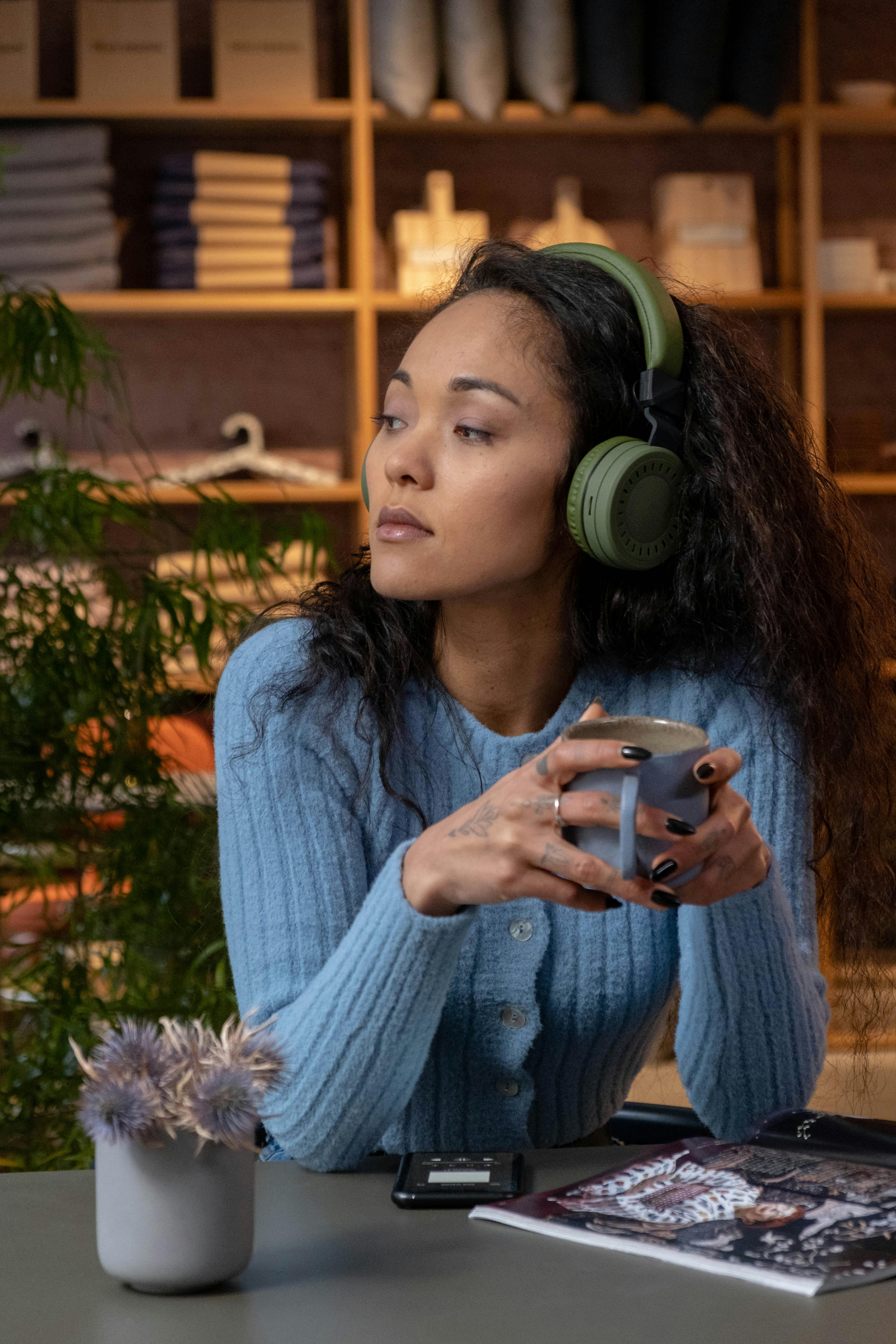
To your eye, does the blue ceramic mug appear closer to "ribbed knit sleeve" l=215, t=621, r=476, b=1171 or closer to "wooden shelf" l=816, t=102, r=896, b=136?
"ribbed knit sleeve" l=215, t=621, r=476, b=1171

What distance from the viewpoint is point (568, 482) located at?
3.99 feet

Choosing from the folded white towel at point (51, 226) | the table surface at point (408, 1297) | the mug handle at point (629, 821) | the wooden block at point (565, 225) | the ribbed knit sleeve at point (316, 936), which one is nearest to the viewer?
the table surface at point (408, 1297)

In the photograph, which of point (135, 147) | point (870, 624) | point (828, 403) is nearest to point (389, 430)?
point (870, 624)

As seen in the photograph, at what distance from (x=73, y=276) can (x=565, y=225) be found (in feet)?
3.59

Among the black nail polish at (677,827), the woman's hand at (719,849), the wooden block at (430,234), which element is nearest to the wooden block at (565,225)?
the wooden block at (430,234)

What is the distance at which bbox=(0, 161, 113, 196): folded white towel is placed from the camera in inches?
118

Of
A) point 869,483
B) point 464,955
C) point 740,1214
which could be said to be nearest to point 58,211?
point 869,483

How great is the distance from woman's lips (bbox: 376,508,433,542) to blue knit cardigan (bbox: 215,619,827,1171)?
0.15 metres

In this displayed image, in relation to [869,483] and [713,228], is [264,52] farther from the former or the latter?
[869,483]

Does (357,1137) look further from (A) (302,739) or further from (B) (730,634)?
(B) (730,634)

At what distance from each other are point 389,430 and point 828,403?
258 cm

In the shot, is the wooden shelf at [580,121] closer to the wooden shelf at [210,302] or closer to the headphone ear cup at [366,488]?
the wooden shelf at [210,302]

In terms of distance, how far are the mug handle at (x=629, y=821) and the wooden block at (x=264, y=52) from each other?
2721 millimetres

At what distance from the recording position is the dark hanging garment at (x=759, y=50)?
3.19 meters
